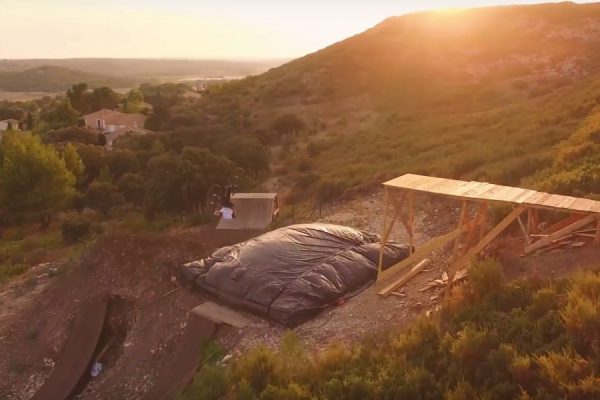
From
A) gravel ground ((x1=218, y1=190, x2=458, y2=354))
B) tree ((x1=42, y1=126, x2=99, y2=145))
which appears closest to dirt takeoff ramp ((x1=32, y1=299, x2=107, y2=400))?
gravel ground ((x1=218, y1=190, x2=458, y2=354))

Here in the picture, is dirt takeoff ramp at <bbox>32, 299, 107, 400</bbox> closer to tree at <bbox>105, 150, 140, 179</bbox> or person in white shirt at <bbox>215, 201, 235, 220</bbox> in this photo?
person in white shirt at <bbox>215, 201, 235, 220</bbox>

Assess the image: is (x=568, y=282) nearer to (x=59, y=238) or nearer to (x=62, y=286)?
(x=62, y=286)

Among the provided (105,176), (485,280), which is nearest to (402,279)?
(485,280)

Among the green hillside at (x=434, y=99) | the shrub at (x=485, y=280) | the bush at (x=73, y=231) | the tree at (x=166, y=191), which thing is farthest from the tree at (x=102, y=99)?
the shrub at (x=485, y=280)

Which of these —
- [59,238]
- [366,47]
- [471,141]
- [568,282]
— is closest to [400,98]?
[366,47]

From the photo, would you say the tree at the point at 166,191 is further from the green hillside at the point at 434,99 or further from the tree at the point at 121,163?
the tree at the point at 121,163

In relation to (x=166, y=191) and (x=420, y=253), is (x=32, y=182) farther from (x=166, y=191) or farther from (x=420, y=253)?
(x=420, y=253)
